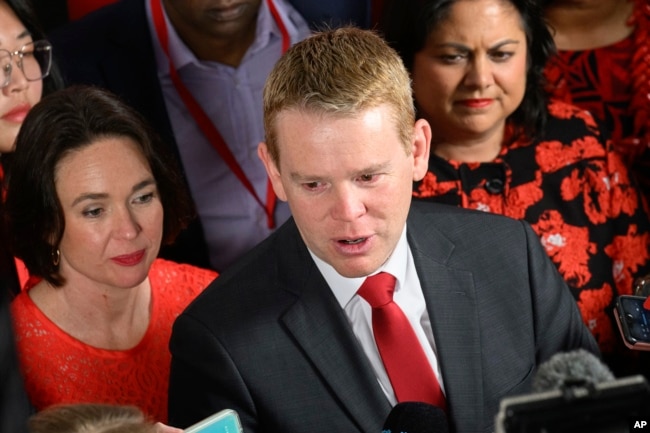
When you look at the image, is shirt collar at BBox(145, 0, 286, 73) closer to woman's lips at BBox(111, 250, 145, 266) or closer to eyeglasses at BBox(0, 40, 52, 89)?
eyeglasses at BBox(0, 40, 52, 89)

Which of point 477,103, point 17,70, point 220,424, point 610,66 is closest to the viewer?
point 220,424

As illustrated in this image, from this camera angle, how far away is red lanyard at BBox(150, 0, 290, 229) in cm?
202

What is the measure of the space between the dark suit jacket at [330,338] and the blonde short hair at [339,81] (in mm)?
225

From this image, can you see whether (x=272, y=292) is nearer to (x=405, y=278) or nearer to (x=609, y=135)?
(x=405, y=278)

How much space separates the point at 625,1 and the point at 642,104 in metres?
0.24

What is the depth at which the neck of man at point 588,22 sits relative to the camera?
229 centimetres

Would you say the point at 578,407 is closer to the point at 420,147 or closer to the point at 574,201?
the point at 420,147

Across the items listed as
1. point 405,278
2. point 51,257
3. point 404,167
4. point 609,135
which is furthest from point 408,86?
point 609,135

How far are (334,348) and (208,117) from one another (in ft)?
2.49

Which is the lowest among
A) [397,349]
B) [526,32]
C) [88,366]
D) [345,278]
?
[88,366]

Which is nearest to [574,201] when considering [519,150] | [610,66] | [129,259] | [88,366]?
[519,150]

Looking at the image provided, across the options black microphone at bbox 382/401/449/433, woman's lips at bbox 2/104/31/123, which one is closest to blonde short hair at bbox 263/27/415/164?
black microphone at bbox 382/401/449/433

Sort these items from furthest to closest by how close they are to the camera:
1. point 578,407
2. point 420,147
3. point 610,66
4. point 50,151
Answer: point 610,66 → point 50,151 → point 420,147 → point 578,407

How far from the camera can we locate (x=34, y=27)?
1860mm
